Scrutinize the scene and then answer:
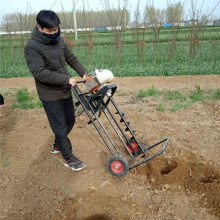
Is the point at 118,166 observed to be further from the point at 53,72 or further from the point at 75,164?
the point at 53,72

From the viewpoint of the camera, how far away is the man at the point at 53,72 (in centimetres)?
307

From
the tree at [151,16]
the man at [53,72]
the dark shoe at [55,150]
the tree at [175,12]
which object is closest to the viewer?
the man at [53,72]

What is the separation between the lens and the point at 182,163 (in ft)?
12.7

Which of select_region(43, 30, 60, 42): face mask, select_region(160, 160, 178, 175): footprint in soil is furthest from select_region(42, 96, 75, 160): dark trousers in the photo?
select_region(160, 160, 178, 175): footprint in soil

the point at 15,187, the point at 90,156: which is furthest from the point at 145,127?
the point at 15,187

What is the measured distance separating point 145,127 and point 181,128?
1.97 ft

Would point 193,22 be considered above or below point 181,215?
above

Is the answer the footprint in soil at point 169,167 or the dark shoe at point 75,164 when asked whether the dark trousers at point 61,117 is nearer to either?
the dark shoe at point 75,164

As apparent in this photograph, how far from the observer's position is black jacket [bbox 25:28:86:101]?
3.12 meters

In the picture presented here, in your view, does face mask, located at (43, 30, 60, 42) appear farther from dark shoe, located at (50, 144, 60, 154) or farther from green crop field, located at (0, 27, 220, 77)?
green crop field, located at (0, 27, 220, 77)

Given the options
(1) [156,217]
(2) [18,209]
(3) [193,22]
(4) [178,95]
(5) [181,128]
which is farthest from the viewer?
(3) [193,22]

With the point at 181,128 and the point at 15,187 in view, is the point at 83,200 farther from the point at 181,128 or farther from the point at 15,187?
the point at 181,128

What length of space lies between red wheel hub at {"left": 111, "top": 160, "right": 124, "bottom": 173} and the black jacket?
3.22 feet

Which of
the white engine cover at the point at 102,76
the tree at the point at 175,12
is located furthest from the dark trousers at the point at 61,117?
the tree at the point at 175,12
